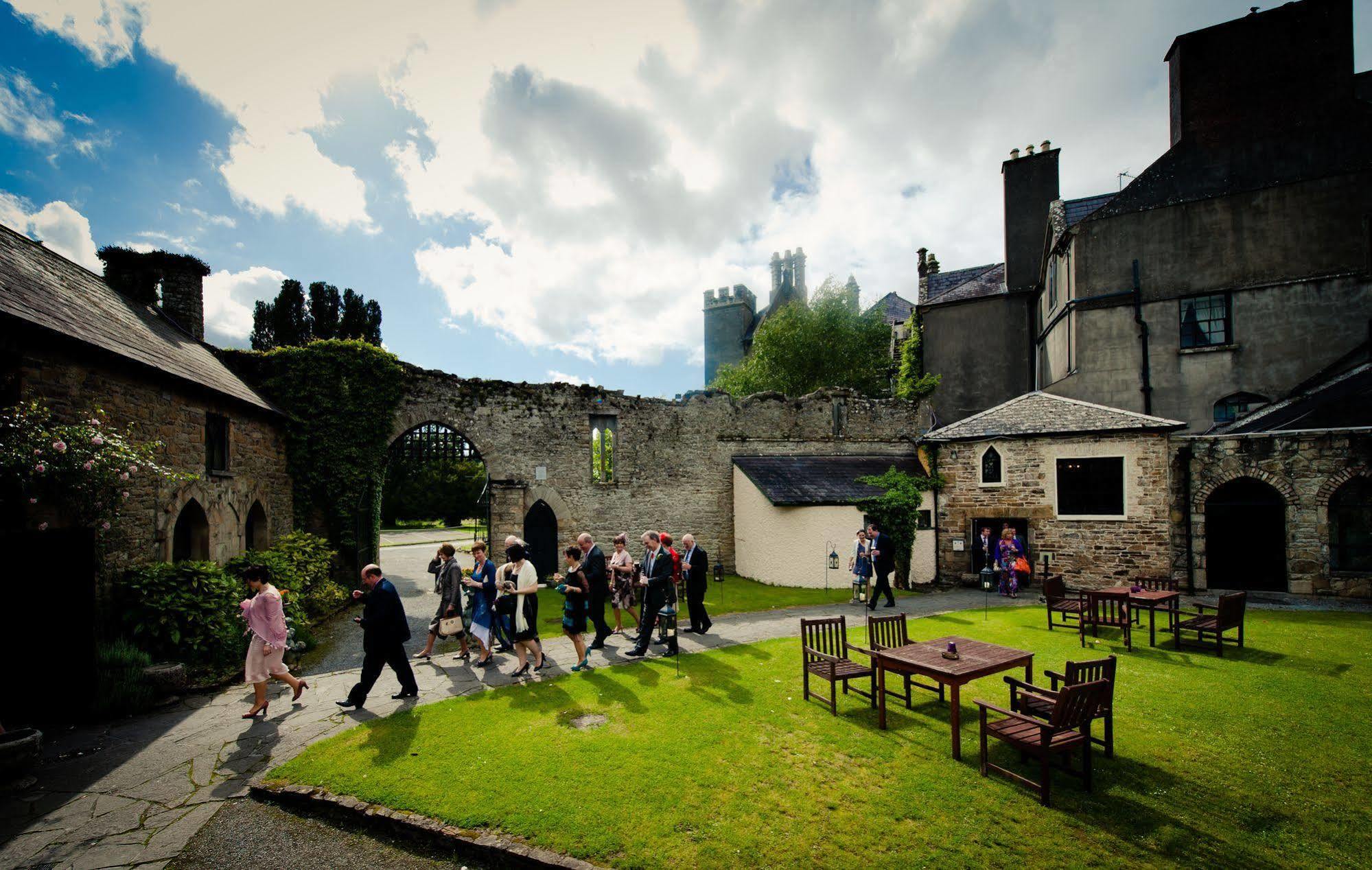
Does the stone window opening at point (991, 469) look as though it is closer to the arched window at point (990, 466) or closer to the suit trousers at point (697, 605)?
the arched window at point (990, 466)

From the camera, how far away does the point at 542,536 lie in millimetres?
16812

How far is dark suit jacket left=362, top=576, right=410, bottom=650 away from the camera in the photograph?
6.88 m

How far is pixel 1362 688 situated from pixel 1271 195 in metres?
16.4

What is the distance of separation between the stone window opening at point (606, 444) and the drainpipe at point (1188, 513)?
1529 centimetres

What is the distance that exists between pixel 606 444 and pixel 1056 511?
42.0 feet

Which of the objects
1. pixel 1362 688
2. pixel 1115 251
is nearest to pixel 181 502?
pixel 1362 688

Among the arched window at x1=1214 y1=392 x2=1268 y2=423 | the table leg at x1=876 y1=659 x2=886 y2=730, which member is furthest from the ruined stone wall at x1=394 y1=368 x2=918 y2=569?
the table leg at x1=876 y1=659 x2=886 y2=730

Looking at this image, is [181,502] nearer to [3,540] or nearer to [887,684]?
[3,540]

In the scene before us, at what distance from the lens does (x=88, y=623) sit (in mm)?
6855

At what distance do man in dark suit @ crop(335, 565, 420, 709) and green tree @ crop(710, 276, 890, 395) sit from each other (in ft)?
88.3

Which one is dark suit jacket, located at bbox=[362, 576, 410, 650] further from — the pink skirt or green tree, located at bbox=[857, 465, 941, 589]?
green tree, located at bbox=[857, 465, 941, 589]

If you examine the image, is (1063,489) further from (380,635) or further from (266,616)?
(266,616)

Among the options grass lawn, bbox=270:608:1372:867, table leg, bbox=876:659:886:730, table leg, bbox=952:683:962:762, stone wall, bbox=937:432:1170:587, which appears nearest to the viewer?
grass lawn, bbox=270:608:1372:867

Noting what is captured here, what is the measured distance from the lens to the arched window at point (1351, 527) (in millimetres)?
12562
